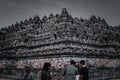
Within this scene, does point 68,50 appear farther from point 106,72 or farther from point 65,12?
point 65,12

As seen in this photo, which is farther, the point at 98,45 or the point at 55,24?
the point at 98,45

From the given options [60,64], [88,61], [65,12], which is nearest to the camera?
[60,64]

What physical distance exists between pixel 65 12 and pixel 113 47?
49.3 feet

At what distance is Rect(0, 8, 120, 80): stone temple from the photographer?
3288cm

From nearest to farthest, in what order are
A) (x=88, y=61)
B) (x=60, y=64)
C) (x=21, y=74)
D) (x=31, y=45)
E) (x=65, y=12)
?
(x=21, y=74) < (x=60, y=64) < (x=88, y=61) < (x=65, y=12) < (x=31, y=45)

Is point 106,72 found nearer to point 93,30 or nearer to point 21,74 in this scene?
point 21,74

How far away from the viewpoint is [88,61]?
117 ft

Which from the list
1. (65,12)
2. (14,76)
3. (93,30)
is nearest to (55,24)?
(65,12)

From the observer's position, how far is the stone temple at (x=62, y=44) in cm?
3288

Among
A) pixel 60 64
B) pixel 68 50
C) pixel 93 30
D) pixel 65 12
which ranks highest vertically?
pixel 65 12

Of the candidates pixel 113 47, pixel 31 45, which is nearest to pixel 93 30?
pixel 113 47

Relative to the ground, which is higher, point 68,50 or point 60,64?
point 68,50

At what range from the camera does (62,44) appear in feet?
161

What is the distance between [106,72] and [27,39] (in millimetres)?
33902
